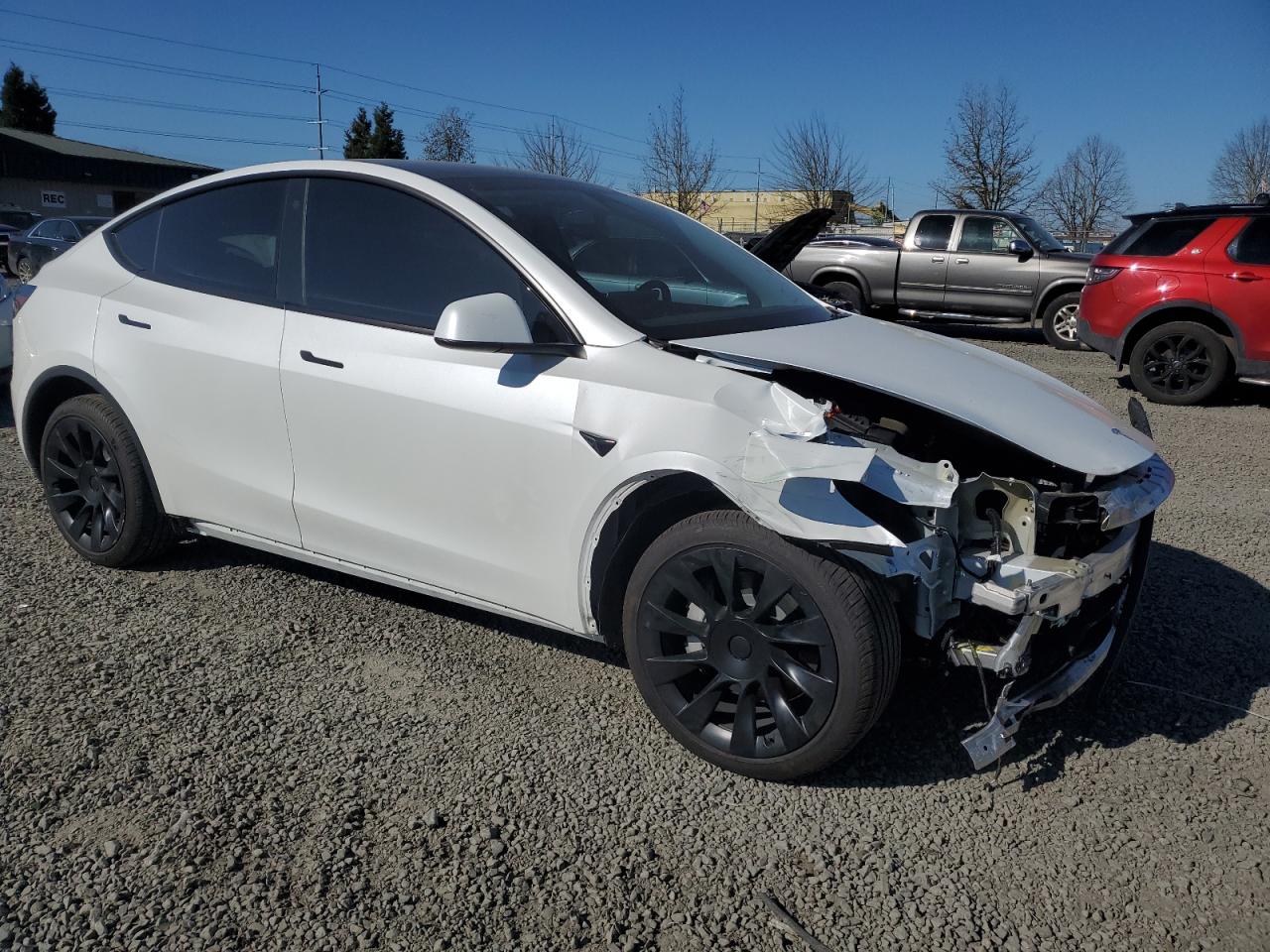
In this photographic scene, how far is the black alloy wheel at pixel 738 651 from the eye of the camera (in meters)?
2.67

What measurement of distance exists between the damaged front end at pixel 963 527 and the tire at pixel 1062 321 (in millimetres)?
11472

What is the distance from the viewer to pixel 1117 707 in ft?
10.9

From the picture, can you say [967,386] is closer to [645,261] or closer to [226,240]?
[645,261]

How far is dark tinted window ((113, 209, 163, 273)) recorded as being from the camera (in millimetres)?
4078

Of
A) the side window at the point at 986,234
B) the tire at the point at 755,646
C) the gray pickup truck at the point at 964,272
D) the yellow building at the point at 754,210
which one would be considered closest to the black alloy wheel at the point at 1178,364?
the gray pickup truck at the point at 964,272

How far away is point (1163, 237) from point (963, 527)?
8165 mm

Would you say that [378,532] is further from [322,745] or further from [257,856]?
[257,856]

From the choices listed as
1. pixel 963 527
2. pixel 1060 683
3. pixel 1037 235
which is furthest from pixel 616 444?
pixel 1037 235

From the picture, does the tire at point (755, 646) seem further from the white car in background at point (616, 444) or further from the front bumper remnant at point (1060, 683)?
the front bumper remnant at point (1060, 683)

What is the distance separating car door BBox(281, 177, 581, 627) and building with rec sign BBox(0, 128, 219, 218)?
48729mm

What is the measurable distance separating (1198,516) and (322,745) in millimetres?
4781

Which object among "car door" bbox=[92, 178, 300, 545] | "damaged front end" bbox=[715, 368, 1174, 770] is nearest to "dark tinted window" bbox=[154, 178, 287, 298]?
"car door" bbox=[92, 178, 300, 545]

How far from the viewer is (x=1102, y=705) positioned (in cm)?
331

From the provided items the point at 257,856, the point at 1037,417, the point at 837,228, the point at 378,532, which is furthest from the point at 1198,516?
the point at 837,228
